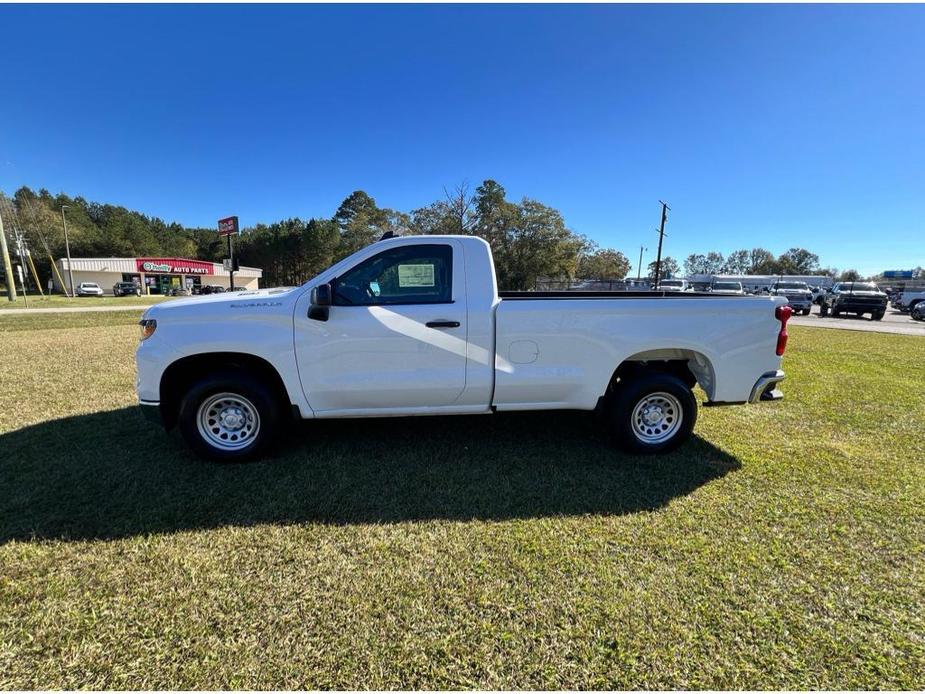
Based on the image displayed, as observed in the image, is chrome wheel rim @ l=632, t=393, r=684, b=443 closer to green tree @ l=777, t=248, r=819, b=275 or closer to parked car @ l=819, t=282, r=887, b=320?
parked car @ l=819, t=282, r=887, b=320


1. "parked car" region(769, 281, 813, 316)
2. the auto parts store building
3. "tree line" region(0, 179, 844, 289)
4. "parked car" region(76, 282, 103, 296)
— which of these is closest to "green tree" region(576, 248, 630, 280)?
"tree line" region(0, 179, 844, 289)

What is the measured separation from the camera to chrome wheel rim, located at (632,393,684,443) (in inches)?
151

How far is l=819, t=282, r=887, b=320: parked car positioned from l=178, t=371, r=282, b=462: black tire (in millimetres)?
27871

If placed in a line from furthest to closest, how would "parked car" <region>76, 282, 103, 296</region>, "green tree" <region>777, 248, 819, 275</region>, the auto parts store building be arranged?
"green tree" <region>777, 248, 819, 275</region> < the auto parts store building < "parked car" <region>76, 282, 103, 296</region>

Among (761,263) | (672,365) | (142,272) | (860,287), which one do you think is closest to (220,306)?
(672,365)

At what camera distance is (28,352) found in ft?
27.4

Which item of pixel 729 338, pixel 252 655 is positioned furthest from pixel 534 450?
pixel 252 655

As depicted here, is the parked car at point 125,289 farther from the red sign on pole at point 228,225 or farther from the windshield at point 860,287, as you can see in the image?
the windshield at point 860,287

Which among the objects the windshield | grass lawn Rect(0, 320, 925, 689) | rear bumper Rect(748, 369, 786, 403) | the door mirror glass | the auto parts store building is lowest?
grass lawn Rect(0, 320, 925, 689)

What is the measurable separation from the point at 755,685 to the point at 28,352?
39.2ft

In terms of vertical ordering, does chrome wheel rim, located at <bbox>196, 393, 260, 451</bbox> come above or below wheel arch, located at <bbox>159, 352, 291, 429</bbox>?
below

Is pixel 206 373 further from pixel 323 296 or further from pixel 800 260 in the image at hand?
pixel 800 260

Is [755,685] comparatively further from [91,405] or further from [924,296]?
[924,296]

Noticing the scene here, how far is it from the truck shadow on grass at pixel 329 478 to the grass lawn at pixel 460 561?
0.08ft
